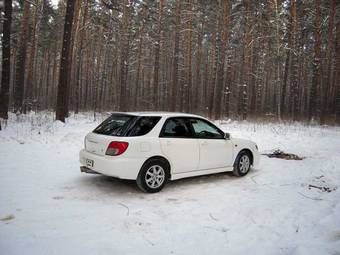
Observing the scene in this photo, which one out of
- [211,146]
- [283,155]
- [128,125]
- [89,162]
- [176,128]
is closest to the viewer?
[128,125]

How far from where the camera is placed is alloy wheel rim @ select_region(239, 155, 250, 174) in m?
7.15

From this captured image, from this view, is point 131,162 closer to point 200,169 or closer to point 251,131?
point 200,169

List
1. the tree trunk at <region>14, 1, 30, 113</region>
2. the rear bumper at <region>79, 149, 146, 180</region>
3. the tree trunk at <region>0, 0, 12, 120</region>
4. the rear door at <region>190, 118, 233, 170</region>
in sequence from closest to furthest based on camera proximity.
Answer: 1. the rear bumper at <region>79, 149, 146, 180</region>
2. the rear door at <region>190, 118, 233, 170</region>
3. the tree trunk at <region>0, 0, 12, 120</region>
4. the tree trunk at <region>14, 1, 30, 113</region>

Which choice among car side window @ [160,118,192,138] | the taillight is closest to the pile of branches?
car side window @ [160,118,192,138]

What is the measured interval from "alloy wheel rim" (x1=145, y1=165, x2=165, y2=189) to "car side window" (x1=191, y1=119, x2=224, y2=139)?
1.25 m

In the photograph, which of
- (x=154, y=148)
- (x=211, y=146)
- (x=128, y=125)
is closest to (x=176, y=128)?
(x=154, y=148)

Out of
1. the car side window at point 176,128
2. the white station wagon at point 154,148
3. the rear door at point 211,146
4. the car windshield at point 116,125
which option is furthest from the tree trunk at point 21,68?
the rear door at point 211,146

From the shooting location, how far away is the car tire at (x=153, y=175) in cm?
552

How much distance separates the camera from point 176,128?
20.1ft

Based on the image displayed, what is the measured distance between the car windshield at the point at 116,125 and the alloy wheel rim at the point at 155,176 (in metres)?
0.95

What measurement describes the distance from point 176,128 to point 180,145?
397mm

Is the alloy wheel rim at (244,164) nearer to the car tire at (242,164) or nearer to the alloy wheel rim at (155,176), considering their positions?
the car tire at (242,164)

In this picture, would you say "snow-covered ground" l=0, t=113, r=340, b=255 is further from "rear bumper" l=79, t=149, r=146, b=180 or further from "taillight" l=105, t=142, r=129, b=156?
A: "taillight" l=105, t=142, r=129, b=156

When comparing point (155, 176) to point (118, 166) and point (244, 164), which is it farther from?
point (244, 164)
